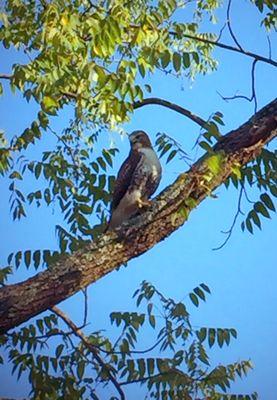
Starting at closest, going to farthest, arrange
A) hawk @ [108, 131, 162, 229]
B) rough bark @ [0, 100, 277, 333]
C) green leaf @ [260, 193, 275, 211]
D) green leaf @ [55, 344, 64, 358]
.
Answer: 1. rough bark @ [0, 100, 277, 333]
2. green leaf @ [260, 193, 275, 211]
3. green leaf @ [55, 344, 64, 358]
4. hawk @ [108, 131, 162, 229]

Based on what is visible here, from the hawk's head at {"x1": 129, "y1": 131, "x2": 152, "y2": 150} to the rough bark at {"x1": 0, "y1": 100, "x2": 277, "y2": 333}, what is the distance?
4.15ft

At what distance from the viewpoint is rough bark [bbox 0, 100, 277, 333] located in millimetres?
1471

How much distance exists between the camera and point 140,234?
1.59m

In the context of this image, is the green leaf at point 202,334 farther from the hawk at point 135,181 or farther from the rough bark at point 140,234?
the rough bark at point 140,234

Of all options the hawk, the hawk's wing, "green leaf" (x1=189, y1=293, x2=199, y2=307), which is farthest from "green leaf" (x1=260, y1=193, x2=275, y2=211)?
the hawk's wing

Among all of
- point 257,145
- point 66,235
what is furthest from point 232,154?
point 66,235

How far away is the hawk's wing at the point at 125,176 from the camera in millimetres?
2502

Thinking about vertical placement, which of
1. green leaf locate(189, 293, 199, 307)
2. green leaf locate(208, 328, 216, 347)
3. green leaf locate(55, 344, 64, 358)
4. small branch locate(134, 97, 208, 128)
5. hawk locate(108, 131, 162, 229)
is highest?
hawk locate(108, 131, 162, 229)

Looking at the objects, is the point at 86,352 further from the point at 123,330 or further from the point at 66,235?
the point at 66,235

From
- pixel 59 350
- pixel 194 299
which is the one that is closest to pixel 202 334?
pixel 194 299

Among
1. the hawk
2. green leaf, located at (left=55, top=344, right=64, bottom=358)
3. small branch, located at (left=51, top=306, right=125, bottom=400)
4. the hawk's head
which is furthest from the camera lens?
the hawk's head

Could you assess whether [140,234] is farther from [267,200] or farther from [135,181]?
[135,181]

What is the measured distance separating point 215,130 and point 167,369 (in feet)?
3.44

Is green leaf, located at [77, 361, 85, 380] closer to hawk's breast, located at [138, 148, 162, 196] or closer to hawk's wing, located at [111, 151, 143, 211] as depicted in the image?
hawk's wing, located at [111, 151, 143, 211]
